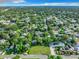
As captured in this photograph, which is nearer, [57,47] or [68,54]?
[68,54]

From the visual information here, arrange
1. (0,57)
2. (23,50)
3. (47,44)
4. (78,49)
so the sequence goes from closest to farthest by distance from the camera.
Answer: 1. (0,57)
2. (23,50)
3. (78,49)
4. (47,44)

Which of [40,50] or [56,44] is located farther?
[56,44]

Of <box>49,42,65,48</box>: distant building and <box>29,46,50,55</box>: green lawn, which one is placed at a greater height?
<box>49,42,65,48</box>: distant building

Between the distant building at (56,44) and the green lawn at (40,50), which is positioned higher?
the distant building at (56,44)

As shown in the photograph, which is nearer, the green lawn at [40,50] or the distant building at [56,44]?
the green lawn at [40,50]

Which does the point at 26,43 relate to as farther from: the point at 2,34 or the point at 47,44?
the point at 2,34

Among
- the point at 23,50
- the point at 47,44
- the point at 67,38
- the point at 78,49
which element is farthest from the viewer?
the point at 67,38

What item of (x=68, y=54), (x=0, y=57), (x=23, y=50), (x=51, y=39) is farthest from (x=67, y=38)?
(x=0, y=57)

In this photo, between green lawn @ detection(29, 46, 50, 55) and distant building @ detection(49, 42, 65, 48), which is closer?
green lawn @ detection(29, 46, 50, 55)

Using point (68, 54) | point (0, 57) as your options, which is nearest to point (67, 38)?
point (68, 54)
